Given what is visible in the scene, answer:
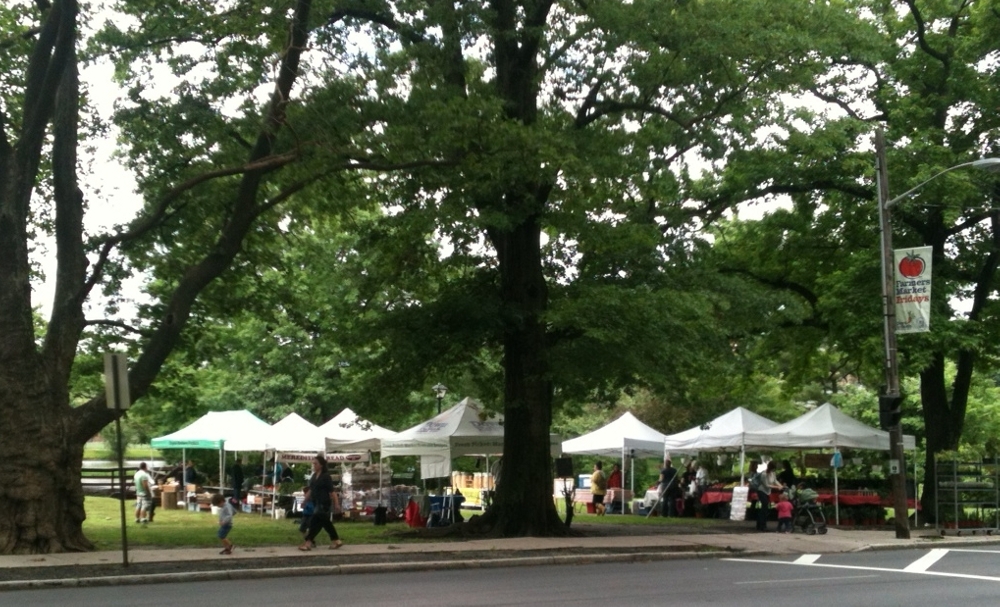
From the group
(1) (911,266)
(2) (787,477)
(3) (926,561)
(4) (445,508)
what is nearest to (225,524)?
(4) (445,508)

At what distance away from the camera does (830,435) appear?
2980cm

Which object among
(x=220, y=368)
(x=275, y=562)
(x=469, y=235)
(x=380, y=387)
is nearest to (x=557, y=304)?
(x=469, y=235)

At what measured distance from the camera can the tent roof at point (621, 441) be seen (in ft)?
117

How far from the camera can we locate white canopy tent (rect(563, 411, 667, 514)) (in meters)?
35.8

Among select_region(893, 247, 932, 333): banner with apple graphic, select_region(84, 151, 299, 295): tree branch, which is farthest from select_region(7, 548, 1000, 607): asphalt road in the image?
select_region(893, 247, 932, 333): banner with apple graphic

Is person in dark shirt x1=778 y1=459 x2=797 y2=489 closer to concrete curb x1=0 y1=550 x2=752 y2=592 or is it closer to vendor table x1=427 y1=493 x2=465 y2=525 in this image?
vendor table x1=427 y1=493 x2=465 y2=525

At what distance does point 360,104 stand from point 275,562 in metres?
7.85

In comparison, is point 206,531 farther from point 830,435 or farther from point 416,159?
point 830,435

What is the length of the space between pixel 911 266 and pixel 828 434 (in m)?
6.05

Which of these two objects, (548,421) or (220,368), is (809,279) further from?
(220,368)

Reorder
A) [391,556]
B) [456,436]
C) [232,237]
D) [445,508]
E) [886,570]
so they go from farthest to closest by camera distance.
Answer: [445,508] → [456,436] → [232,237] → [391,556] → [886,570]

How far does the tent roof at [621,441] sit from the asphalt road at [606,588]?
1625 cm

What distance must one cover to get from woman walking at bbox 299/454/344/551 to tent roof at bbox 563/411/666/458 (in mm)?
16089

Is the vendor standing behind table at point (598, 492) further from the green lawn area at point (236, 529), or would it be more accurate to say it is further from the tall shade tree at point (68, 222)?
the tall shade tree at point (68, 222)
